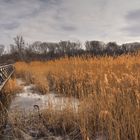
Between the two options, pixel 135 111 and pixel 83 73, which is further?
pixel 83 73

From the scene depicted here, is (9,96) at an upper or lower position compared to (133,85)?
lower

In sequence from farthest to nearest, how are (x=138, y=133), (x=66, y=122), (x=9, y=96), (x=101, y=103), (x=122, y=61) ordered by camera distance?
(x=9, y=96) → (x=122, y=61) → (x=66, y=122) → (x=101, y=103) → (x=138, y=133)

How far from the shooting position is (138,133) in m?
3.64

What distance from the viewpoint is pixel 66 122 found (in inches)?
187

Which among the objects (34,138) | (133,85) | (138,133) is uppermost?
(133,85)

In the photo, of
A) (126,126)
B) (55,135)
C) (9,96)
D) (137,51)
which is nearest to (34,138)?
(55,135)

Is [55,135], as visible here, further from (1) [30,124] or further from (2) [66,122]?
(1) [30,124]

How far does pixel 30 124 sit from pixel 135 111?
1.88 metres

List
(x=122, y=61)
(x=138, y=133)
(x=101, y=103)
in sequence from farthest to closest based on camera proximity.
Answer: (x=122, y=61) → (x=101, y=103) → (x=138, y=133)

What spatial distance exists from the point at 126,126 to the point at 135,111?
8.4 inches

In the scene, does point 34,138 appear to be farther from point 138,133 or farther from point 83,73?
point 83,73

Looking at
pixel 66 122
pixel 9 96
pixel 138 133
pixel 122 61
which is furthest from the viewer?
pixel 9 96

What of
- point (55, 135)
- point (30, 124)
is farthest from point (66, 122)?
point (30, 124)

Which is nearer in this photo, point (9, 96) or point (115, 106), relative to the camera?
point (115, 106)
